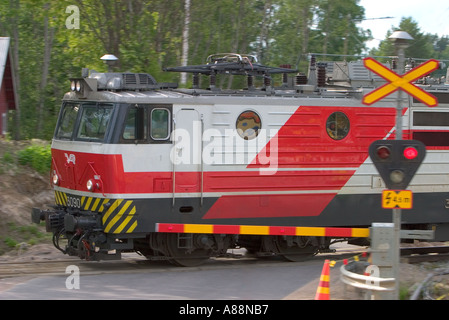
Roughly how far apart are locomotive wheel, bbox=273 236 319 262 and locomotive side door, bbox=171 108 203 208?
A: 2192 mm

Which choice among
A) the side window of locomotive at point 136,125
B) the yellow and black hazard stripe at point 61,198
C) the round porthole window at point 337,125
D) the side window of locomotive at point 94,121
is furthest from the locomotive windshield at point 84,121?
the round porthole window at point 337,125

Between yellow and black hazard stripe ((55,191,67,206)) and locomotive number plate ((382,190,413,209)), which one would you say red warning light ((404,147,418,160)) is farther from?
yellow and black hazard stripe ((55,191,67,206))

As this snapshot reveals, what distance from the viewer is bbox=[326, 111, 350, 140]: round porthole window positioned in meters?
13.9

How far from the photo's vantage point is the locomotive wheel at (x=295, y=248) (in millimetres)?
14102

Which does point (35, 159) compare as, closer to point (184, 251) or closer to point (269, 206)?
point (184, 251)

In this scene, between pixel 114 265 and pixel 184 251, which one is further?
pixel 114 265

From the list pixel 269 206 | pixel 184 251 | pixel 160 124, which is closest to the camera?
pixel 160 124

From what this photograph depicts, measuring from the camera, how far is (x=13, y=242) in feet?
49.5

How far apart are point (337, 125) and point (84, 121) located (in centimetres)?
465

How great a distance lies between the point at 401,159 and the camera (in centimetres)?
878

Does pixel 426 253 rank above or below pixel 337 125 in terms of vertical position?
below

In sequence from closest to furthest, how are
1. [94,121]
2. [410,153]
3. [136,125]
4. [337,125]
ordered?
[410,153], [136,125], [94,121], [337,125]

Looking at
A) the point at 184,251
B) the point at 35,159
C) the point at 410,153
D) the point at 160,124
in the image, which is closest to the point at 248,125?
the point at 160,124

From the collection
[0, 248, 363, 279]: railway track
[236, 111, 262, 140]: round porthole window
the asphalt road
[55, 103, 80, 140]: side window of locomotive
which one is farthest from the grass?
[236, 111, 262, 140]: round porthole window
